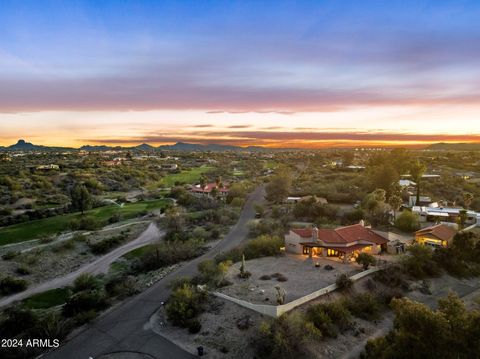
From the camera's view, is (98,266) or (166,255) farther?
(166,255)

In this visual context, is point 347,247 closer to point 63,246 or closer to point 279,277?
point 279,277

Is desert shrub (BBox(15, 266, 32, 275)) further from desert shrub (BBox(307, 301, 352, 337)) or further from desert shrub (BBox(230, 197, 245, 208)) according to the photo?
desert shrub (BBox(230, 197, 245, 208))

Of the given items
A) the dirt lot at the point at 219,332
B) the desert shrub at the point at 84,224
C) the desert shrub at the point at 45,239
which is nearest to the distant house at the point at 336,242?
the dirt lot at the point at 219,332

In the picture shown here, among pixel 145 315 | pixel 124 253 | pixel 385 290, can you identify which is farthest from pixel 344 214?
pixel 145 315

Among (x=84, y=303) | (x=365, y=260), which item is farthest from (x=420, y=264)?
(x=84, y=303)

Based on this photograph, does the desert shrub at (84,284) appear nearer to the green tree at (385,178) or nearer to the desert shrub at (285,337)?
the desert shrub at (285,337)
